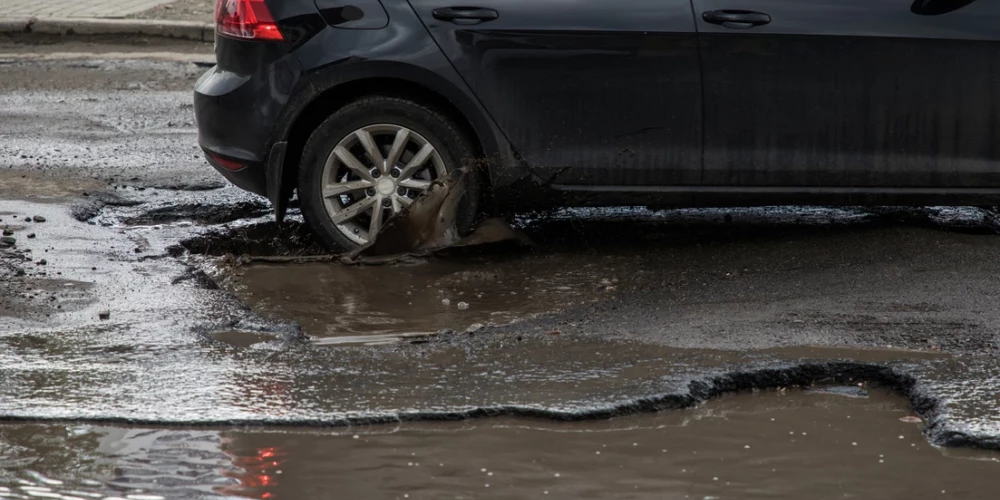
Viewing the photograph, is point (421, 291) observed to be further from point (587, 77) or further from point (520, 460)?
point (520, 460)

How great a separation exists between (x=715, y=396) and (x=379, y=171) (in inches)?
86.3

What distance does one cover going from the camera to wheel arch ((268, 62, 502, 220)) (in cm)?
577

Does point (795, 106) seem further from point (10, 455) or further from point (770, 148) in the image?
point (10, 455)

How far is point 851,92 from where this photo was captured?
572cm

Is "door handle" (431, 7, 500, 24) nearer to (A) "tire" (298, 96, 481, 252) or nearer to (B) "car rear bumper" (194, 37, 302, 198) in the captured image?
(A) "tire" (298, 96, 481, 252)

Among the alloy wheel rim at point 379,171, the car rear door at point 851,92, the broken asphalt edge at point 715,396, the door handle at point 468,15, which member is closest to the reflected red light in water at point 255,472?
the broken asphalt edge at point 715,396

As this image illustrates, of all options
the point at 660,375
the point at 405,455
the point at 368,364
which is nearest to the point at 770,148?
the point at 660,375

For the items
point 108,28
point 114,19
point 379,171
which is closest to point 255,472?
point 379,171

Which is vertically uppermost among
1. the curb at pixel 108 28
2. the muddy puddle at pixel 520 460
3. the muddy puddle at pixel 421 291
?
the curb at pixel 108 28

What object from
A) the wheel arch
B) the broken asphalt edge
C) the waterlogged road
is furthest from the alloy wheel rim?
the broken asphalt edge

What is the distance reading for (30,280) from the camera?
5.61 meters

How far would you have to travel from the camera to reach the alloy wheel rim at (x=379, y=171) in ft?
19.2

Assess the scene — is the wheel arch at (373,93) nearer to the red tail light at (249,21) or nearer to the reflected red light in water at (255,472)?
the red tail light at (249,21)

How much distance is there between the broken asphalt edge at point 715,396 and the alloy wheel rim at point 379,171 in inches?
77.7
